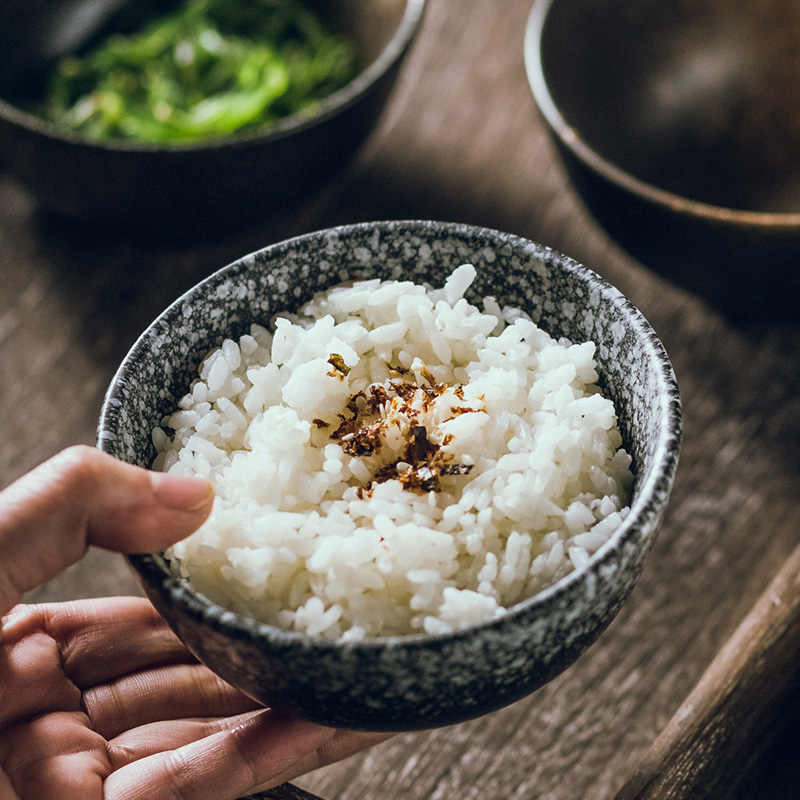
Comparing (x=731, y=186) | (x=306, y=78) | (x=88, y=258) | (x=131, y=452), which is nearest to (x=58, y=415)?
(x=88, y=258)

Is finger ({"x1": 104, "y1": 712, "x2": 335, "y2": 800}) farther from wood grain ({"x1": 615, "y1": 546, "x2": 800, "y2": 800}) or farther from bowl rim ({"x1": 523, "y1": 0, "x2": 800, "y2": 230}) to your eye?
bowl rim ({"x1": 523, "y1": 0, "x2": 800, "y2": 230})

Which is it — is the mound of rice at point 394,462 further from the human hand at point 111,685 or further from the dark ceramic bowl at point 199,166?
the dark ceramic bowl at point 199,166

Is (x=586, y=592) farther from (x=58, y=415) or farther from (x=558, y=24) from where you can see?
(x=558, y=24)

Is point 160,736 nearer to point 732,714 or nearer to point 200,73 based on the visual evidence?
point 732,714

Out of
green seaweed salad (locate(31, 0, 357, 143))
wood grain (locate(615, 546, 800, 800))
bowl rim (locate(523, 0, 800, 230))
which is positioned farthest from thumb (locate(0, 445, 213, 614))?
green seaweed salad (locate(31, 0, 357, 143))

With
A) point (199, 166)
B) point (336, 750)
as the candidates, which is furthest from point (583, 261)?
point (336, 750)

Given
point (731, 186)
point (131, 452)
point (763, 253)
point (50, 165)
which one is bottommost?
point (731, 186)

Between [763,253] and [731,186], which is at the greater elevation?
[763,253]
